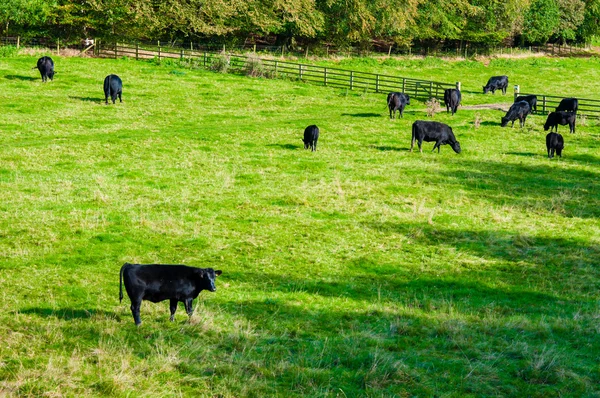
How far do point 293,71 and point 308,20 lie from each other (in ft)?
39.8

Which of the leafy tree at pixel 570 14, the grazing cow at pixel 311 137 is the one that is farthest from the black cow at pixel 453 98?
the leafy tree at pixel 570 14

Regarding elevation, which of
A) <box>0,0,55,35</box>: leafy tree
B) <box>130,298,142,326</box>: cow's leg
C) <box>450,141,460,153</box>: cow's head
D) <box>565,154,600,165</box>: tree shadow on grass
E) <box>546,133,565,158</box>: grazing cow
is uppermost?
<box>0,0,55,35</box>: leafy tree

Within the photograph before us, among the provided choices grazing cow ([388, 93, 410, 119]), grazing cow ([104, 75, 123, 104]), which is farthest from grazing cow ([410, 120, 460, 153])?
grazing cow ([104, 75, 123, 104])

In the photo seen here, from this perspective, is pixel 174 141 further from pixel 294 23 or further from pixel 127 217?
pixel 294 23

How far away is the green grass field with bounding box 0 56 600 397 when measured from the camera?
36.2ft

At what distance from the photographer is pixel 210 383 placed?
10.4 meters

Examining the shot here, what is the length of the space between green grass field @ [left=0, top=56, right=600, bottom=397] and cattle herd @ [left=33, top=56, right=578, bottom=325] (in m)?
0.53

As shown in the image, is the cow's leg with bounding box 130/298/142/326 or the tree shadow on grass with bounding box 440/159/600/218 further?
the tree shadow on grass with bounding box 440/159/600/218

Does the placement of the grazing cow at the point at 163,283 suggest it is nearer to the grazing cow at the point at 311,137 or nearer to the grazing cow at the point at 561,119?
the grazing cow at the point at 311,137

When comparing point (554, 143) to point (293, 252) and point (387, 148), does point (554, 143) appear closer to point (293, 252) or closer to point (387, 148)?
point (387, 148)

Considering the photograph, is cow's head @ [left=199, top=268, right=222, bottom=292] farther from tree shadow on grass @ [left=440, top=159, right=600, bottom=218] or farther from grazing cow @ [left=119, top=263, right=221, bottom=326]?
tree shadow on grass @ [left=440, top=159, right=600, bottom=218]

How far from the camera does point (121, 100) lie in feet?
127

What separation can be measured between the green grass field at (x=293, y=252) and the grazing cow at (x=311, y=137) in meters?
0.77

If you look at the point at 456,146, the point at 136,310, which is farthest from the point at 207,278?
the point at 456,146
